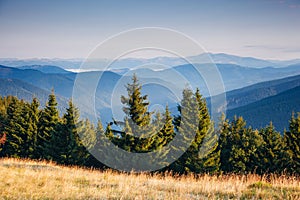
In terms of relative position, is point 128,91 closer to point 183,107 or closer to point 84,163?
point 183,107

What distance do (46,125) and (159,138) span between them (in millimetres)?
24394

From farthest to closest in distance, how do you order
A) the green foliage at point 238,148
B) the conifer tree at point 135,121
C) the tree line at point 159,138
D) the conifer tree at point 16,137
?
the conifer tree at point 16,137
the green foliage at point 238,148
the tree line at point 159,138
the conifer tree at point 135,121

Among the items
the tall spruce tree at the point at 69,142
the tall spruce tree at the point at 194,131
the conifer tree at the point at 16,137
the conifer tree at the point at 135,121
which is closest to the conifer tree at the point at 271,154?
the tall spruce tree at the point at 194,131

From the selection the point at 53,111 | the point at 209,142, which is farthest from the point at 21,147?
the point at 209,142

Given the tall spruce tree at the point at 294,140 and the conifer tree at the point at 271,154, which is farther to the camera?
the tall spruce tree at the point at 294,140

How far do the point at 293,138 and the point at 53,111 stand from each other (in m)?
36.8

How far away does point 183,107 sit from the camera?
3497 cm

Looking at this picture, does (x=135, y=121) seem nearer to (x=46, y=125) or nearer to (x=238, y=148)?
(x=238, y=148)

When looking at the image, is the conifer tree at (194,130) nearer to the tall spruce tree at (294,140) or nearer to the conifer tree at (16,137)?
the tall spruce tree at (294,140)

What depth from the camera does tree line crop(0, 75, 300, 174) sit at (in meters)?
28.0

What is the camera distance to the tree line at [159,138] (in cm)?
2795

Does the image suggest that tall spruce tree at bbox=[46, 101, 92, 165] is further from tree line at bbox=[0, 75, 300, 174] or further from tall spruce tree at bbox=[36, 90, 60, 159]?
tall spruce tree at bbox=[36, 90, 60, 159]

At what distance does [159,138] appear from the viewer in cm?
2917

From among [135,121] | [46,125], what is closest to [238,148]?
[135,121]
